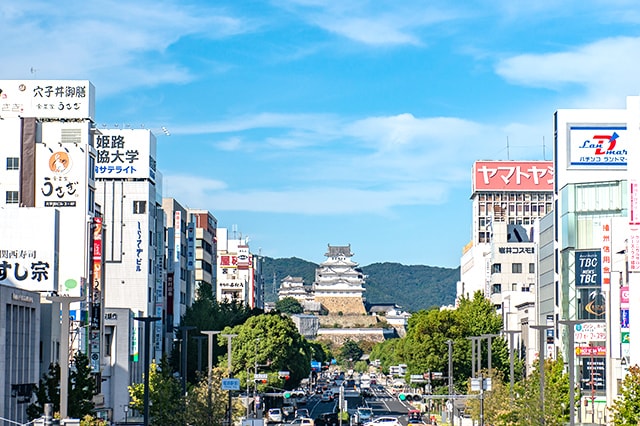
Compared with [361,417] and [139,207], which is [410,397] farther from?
[139,207]

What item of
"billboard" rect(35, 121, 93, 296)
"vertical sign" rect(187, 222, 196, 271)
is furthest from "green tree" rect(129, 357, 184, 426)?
"vertical sign" rect(187, 222, 196, 271)

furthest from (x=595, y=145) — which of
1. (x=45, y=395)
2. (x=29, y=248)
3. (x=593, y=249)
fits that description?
(x=45, y=395)

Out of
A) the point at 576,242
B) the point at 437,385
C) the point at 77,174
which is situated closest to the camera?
the point at 77,174

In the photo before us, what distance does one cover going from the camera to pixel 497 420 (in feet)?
274

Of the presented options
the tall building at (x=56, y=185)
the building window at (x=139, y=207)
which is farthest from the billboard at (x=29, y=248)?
the building window at (x=139, y=207)

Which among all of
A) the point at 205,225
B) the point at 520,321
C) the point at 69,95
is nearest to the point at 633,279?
the point at 69,95

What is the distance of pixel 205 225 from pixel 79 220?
81332 millimetres

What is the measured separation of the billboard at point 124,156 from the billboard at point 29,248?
1263 inches

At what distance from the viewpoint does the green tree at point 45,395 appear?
6206cm

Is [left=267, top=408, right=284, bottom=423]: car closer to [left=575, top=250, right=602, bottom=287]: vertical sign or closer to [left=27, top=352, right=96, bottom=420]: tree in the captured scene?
[left=575, top=250, right=602, bottom=287]: vertical sign

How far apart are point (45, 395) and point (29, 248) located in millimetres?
17075

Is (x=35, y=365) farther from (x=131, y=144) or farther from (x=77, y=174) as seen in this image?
(x=131, y=144)

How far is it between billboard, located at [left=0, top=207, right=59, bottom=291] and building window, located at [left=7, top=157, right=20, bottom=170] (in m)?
10.1

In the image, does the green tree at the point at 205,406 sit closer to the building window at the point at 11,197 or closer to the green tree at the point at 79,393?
the green tree at the point at 79,393
